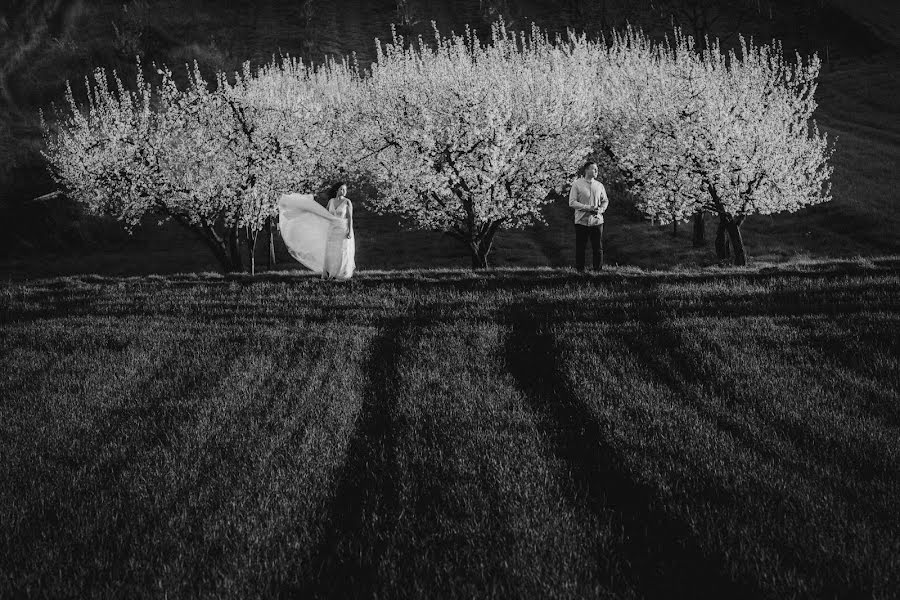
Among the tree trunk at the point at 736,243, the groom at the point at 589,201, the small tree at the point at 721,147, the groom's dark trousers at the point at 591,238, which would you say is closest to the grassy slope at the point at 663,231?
the tree trunk at the point at 736,243

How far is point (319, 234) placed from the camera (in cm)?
2153

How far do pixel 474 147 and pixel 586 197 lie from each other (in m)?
16.1

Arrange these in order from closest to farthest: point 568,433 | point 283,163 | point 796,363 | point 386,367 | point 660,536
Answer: point 660,536 → point 568,433 → point 796,363 → point 386,367 → point 283,163

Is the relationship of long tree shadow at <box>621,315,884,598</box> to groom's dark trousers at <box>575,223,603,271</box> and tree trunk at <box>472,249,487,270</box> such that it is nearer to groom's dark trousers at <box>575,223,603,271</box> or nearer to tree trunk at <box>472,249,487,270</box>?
groom's dark trousers at <box>575,223,603,271</box>

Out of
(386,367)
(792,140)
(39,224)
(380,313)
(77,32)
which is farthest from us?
(77,32)

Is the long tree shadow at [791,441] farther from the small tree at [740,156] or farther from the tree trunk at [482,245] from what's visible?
the small tree at [740,156]

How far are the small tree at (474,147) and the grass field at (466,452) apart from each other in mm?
18709

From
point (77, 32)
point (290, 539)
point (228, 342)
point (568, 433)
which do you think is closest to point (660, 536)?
point (568, 433)

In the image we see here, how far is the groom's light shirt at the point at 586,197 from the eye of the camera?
18.3 meters

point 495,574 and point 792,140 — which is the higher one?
point 792,140

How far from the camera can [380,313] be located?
16.1 m

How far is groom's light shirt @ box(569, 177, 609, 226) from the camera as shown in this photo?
18297 mm

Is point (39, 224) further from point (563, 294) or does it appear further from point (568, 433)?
point (568, 433)

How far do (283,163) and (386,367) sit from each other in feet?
106
